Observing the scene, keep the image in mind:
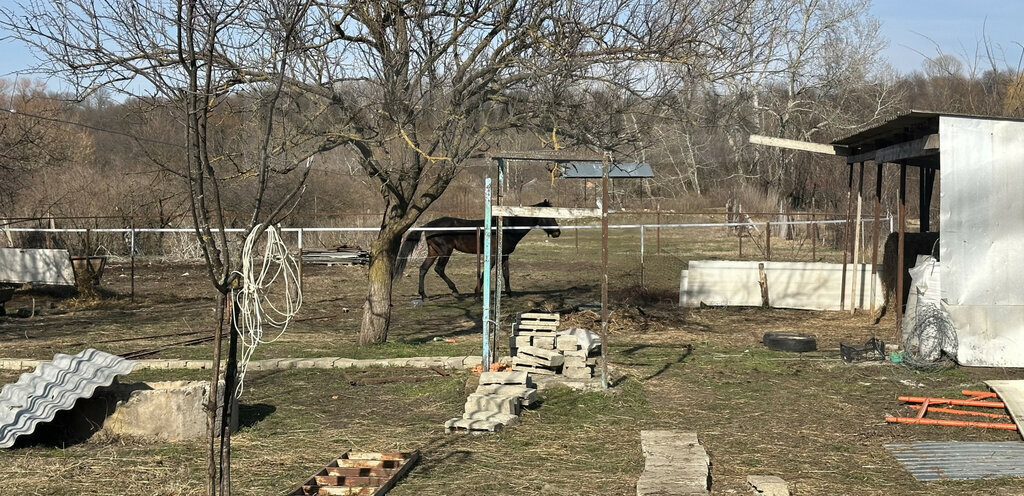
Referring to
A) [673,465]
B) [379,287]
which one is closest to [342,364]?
[379,287]

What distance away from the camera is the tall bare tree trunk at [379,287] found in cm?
1155

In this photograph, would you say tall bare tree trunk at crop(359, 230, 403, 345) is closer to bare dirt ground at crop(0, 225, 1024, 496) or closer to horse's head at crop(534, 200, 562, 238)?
bare dirt ground at crop(0, 225, 1024, 496)

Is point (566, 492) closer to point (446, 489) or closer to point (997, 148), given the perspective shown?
point (446, 489)

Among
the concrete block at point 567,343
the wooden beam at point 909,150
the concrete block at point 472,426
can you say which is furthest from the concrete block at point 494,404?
the wooden beam at point 909,150

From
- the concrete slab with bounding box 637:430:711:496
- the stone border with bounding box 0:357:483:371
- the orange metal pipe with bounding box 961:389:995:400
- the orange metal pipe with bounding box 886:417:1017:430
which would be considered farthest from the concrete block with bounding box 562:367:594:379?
the orange metal pipe with bounding box 961:389:995:400

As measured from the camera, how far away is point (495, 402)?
318 inches

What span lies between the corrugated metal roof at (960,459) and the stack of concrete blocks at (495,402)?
9.94 ft

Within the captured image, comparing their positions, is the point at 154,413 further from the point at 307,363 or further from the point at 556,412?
the point at 556,412

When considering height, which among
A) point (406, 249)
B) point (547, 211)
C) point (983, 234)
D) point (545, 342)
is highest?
point (547, 211)

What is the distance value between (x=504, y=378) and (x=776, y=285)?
856cm

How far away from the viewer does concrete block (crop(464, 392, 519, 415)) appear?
8031 mm

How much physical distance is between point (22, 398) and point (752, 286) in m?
11.9

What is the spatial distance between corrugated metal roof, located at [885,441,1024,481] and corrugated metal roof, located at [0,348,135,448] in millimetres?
6081

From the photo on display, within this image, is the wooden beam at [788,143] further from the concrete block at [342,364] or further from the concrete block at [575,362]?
the concrete block at [342,364]
